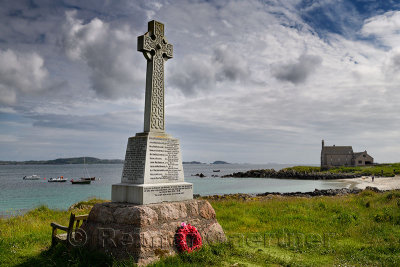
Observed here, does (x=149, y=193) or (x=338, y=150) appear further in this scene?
(x=338, y=150)

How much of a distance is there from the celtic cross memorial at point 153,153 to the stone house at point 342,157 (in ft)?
310

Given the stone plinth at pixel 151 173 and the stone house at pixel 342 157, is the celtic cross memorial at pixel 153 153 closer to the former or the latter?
the stone plinth at pixel 151 173

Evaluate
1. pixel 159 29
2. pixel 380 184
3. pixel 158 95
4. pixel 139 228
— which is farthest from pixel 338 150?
pixel 139 228

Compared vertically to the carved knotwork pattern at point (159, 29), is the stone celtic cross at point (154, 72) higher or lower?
lower

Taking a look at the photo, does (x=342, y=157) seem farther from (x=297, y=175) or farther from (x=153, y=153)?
(x=153, y=153)

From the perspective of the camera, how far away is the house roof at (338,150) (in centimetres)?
9575

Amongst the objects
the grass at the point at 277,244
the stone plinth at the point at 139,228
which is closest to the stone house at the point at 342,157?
the grass at the point at 277,244

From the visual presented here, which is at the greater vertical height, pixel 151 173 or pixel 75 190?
pixel 151 173

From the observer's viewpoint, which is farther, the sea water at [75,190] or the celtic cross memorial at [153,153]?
the sea water at [75,190]

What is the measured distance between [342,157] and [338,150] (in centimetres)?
260

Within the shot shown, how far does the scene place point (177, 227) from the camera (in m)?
7.27

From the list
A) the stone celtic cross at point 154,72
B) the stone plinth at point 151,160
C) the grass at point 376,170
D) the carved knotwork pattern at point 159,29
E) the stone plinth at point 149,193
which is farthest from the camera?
the grass at point 376,170

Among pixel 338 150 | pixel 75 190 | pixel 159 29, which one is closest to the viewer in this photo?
pixel 159 29

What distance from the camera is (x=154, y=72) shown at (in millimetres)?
A: 8336
